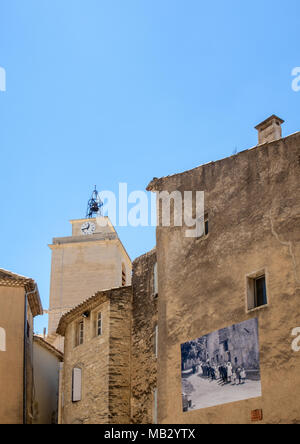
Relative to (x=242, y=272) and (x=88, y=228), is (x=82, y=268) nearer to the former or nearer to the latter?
(x=88, y=228)

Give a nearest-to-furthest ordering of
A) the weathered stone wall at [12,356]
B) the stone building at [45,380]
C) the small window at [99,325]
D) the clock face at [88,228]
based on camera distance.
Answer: the weathered stone wall at [12,356] → the small window at [99,325] → the stone building at [45,380] → the clock face at [88,228]

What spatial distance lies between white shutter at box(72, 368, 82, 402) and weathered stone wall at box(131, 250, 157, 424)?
Result: 292 cm

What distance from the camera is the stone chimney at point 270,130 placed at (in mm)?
23844

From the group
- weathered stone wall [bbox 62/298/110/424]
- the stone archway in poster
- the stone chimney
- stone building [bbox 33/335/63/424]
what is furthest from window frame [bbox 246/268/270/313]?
stone building [bbox 33/335/63/424]

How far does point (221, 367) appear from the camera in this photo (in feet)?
68.6

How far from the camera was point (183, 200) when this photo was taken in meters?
24.5

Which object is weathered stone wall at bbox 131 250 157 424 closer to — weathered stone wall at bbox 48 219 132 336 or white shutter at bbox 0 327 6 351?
white shutter at bbox 0 327 6 351

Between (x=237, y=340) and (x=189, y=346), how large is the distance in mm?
2139

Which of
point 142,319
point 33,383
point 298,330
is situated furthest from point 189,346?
point 33,383

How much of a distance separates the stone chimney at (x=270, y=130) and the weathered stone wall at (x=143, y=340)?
815 cm

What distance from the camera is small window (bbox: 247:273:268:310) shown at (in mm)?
20359

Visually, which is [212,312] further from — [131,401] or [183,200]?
[131,401]

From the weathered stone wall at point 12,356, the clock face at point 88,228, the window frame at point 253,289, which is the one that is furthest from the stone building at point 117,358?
the clock face at point 88,228

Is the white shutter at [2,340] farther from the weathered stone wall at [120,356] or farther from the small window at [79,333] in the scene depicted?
the small window at [79,333]
